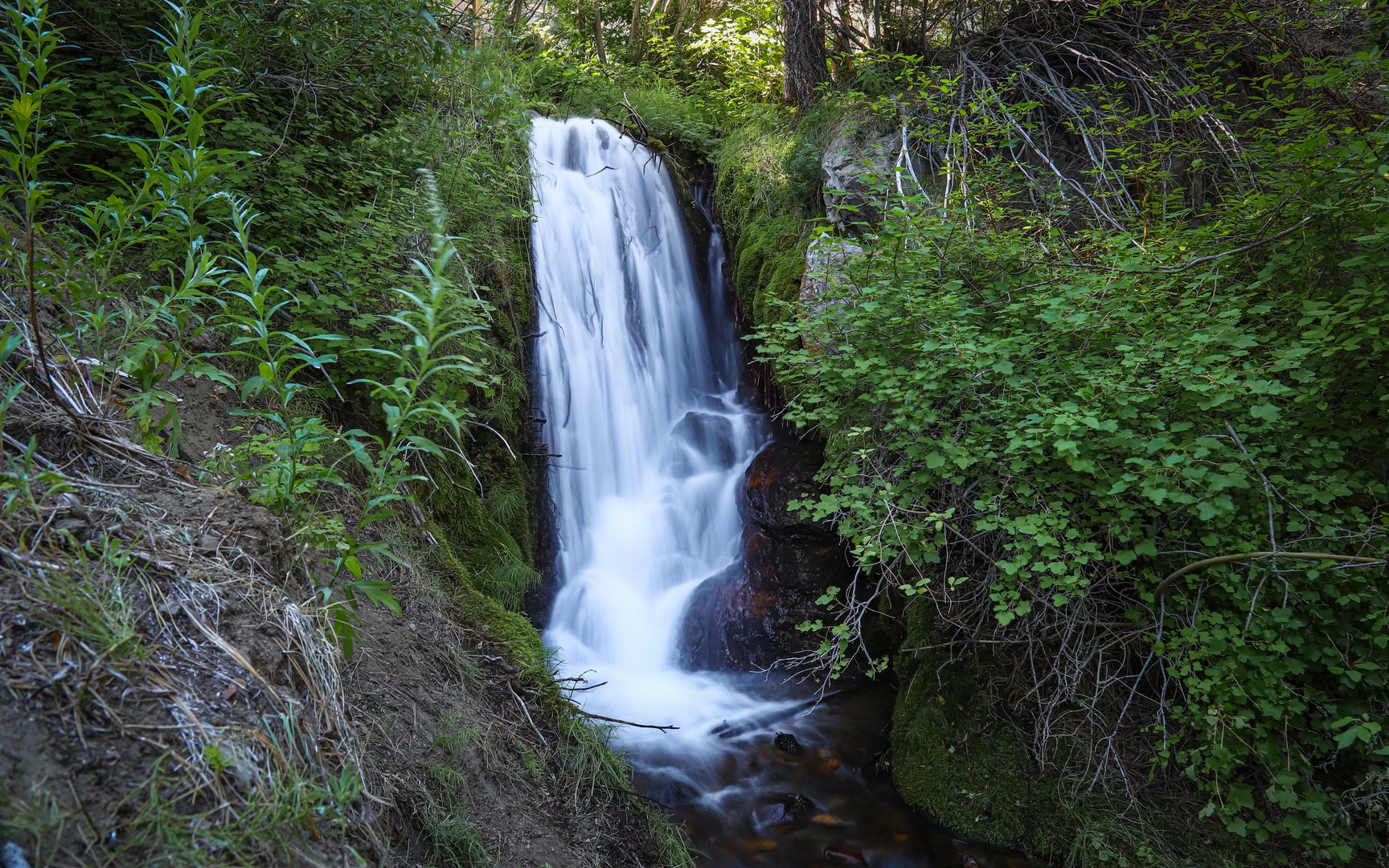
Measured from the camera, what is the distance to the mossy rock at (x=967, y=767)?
12.6ft

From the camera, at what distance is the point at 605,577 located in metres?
5.78

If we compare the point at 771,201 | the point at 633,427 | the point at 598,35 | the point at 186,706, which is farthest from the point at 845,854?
the point at 598,35

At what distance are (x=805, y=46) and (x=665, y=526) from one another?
17.6 feet

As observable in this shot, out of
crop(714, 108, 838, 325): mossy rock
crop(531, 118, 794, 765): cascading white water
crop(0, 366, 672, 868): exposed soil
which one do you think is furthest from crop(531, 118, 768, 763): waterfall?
crop(0, 366, 672, 868): exposed soil

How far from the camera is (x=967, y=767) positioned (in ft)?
13.5

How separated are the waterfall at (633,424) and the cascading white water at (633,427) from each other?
0.01m

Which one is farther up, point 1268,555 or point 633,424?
point 633,424

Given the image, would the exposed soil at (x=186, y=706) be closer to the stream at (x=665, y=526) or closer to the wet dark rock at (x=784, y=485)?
the stream at (x=665, y=526)

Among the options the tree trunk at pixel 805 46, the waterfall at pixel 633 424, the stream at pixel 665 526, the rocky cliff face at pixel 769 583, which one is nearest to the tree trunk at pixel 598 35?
the stream at pixel 665 526

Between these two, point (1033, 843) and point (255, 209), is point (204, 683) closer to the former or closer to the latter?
point (255, 209)

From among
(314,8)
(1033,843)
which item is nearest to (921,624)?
(1033,843)

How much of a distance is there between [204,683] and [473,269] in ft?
13.5

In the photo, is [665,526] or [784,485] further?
[665,526]

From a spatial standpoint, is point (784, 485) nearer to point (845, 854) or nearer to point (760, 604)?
point (760, 604)
